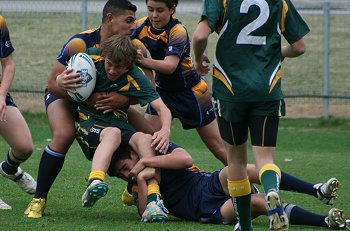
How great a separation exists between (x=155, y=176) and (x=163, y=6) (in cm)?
181

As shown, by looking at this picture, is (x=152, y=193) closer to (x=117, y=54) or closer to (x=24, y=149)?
(x=117, y=54)

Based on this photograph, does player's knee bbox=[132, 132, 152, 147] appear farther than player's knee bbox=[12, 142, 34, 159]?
No

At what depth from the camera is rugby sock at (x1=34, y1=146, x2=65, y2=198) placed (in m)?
7.36

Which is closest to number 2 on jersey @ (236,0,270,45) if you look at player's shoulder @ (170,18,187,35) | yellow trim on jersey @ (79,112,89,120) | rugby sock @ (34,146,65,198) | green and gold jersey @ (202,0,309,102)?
green and gold jersey @ (202,0,309,102)

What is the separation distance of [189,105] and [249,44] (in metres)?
2.74

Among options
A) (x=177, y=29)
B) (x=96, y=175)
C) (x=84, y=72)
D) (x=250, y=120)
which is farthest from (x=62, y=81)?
(x=250, y=120)

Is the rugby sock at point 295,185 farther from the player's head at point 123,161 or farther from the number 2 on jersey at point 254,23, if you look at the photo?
the number 2 on jersey at point 254,23

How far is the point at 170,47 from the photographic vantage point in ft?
26.9

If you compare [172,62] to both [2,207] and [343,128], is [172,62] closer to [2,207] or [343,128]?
[2,207]

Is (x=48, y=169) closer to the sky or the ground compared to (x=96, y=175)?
closer to the ground

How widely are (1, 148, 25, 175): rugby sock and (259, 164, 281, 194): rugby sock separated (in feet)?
9.62

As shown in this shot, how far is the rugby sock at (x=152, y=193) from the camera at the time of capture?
7012 millimetres

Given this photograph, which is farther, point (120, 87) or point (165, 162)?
point (120, 87)

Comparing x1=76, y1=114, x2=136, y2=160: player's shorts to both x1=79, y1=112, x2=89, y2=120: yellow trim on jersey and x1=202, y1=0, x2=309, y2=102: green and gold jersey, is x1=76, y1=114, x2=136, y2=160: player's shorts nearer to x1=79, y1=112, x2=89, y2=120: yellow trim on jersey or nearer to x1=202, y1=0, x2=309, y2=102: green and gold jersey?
x1=79, y1=112, x2=89, y2=120: yellow trim on jersey
